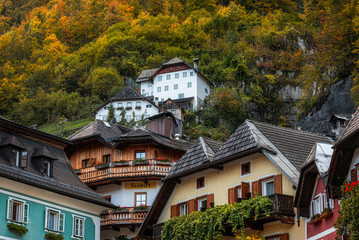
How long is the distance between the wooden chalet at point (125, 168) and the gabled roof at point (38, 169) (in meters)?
6.22

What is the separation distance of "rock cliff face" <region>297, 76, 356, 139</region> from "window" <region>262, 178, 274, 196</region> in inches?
1606

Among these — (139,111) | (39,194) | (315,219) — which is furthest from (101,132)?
(139,111)

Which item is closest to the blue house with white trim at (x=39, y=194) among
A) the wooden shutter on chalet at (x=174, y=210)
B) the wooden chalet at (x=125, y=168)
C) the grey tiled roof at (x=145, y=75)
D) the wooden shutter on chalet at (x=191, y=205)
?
the wooden shutter on chalet at (x=174, y=210)

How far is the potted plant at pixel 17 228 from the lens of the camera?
27.0m

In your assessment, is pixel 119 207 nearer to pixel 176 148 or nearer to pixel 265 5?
pixel 176 148

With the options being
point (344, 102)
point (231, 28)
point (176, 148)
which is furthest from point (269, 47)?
point (176, 148)

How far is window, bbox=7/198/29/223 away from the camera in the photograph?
2738 cm

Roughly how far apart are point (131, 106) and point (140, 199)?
5486cm

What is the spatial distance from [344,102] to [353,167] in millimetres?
50711

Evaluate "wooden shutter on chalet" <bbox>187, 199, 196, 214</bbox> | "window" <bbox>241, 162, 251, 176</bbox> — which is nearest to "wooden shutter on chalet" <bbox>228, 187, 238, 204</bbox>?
"window" <bbox>241, 162, 251, 176</bbox>

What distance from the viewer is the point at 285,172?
26.9m

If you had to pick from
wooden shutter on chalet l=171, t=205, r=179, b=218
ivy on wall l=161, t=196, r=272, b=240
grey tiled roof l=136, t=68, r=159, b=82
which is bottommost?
ivy on wall l=161, t=196, r=272, b=240

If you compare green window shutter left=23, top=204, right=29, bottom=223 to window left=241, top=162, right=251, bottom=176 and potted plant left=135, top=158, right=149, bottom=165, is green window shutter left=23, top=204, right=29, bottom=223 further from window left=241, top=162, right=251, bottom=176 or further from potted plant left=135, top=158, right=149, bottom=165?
potted plant left=135, top=158, right=149, bottom=165

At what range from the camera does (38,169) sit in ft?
97.2
